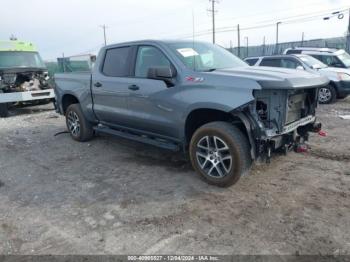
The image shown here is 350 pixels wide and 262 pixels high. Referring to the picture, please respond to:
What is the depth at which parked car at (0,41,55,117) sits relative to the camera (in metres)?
10.9

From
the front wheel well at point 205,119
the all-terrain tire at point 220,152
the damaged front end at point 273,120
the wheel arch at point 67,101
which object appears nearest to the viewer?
the damaged front end at point 273,120

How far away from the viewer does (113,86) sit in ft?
18.7

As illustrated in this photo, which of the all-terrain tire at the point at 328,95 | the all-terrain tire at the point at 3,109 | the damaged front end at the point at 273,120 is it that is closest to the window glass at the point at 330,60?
the all-terrain tire at the point at 328,95

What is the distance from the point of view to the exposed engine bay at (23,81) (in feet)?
36.5

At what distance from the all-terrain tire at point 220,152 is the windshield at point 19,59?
31.9ft

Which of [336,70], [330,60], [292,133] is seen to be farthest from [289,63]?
[292,133]

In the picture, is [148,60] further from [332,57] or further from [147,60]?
[332,57]

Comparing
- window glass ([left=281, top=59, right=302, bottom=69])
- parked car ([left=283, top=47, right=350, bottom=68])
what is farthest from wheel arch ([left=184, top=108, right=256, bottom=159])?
parked car ([left=283, top=47, right=350, bottom=68])

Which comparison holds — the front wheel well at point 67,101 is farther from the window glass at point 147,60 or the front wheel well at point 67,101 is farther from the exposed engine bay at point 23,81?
the exposed engine bay at point 23,81

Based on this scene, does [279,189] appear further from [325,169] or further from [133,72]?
[133,72]

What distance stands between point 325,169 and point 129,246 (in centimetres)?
323

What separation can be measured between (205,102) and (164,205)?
53.9 inches

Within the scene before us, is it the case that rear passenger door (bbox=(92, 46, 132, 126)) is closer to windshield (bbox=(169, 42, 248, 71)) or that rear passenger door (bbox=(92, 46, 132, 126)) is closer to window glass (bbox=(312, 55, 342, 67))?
windshield (bbox=(169, 42, 248, 71))

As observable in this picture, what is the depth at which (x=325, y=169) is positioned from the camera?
503 centimetres
